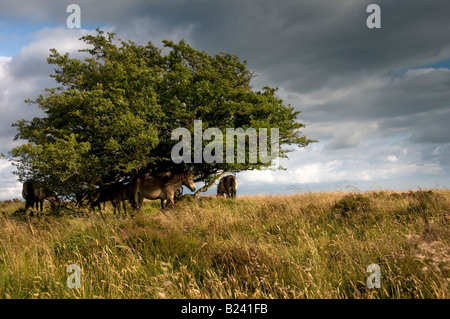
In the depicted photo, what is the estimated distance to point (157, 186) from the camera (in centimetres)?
1720

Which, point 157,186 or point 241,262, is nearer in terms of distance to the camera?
point 241,262

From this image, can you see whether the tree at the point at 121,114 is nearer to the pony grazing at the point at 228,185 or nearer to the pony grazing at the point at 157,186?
the pony grazing at the point at 157,186

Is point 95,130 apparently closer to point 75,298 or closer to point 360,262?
point 75,298

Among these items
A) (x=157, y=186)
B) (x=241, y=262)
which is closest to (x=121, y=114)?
(x=157, y=186)

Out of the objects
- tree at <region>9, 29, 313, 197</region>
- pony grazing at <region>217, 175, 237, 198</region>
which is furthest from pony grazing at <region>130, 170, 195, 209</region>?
pony grazing at <region>217, 175, 237, 198</region>

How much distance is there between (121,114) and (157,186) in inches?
193

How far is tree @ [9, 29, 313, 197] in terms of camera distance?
13672 mm

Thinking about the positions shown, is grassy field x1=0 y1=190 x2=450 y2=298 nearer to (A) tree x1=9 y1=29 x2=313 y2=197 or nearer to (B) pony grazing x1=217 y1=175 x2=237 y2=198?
(A) tree x1=9 y1=29 x2=313 y2=197

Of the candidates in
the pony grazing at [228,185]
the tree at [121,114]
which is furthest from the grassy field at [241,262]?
the pony grazing at [228,185]

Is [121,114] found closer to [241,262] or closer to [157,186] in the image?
[157,186]
